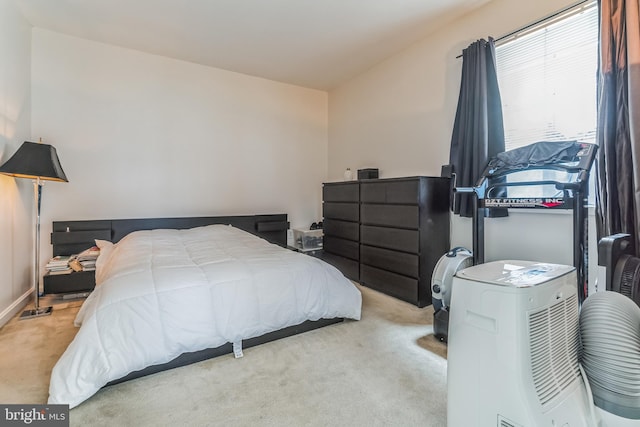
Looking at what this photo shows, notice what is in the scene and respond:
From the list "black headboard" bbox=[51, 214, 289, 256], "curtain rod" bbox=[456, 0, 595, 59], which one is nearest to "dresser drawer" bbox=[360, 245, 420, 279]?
"black headboard" bbox=[51, 214, 289, 256]

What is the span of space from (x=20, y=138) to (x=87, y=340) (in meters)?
2.55

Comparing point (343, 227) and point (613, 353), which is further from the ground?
point (343, 227)

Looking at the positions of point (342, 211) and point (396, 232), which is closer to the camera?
point (396, 232)

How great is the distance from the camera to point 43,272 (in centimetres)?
317

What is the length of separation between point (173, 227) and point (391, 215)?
8.57 ft

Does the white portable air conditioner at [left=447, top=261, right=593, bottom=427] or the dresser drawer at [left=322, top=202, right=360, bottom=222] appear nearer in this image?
the white portable air conditioner at [left=447, top=261, right=593, bottom=427]

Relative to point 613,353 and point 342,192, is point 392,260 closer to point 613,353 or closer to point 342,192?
point 342,192

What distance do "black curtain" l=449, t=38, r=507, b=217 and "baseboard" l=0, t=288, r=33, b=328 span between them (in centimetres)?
394

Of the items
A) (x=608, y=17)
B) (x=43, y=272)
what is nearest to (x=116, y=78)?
(x=43, y=272)

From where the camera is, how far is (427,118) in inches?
127

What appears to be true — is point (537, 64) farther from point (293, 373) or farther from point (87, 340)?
point (87, 340)

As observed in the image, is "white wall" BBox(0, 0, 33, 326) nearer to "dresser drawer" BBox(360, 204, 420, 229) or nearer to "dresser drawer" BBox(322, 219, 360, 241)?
"dresser drawer" BBox(322, 219, 360, 241)

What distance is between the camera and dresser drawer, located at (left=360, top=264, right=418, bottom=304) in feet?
9.45

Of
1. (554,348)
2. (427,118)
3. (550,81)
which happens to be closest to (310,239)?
(427,118)
